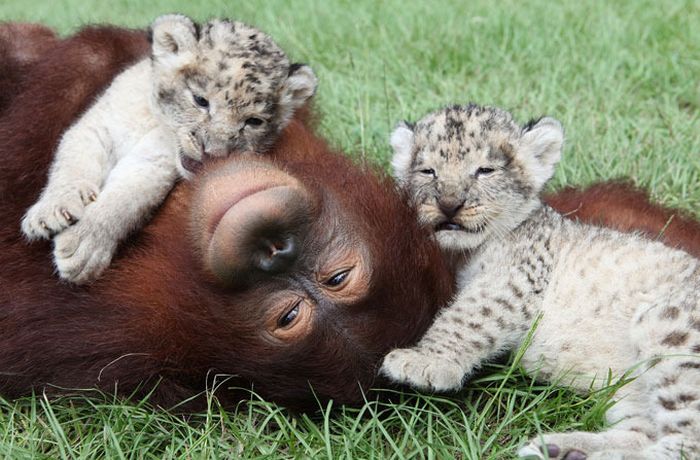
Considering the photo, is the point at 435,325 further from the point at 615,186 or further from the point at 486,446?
the point at 615,186

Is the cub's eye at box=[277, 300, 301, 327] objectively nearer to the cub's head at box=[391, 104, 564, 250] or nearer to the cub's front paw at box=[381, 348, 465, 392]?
the cub's front paw at box=[381, 348, 465, 392]

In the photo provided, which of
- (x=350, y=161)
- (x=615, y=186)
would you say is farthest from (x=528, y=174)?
(x=615, y=186)

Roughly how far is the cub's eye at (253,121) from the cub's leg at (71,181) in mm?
535

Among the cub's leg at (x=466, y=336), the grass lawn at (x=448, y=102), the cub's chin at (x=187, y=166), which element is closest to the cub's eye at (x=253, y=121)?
the cub's chin at (x=187, y=166)

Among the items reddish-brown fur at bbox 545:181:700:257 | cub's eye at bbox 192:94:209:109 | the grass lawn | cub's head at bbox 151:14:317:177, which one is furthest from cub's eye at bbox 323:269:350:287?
reddish-brown fur at bbox 545:181:700:257

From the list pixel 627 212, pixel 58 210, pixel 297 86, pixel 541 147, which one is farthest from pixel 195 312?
pixel 627 212

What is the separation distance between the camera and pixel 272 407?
284 cm

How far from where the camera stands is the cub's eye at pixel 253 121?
311cm

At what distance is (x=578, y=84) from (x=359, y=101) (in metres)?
1.50

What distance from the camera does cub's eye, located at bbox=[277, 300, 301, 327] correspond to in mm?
2725

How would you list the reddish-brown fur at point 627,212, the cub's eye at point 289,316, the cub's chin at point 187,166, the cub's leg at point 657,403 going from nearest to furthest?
the cub's leg at point 657,403 < the cub's eye at point 289,316 < the cub's chin at point 187,166 < the reddish-brown fur at point 627,212

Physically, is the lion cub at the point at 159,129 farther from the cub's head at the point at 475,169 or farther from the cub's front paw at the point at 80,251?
the cub's head at the point at 475,169

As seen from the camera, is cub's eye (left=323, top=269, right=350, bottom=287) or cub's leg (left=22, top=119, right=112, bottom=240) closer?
cub's eye (left=323, top=269, right=350, bottom=287)

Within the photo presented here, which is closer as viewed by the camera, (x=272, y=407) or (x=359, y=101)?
(x=272, y=407)
